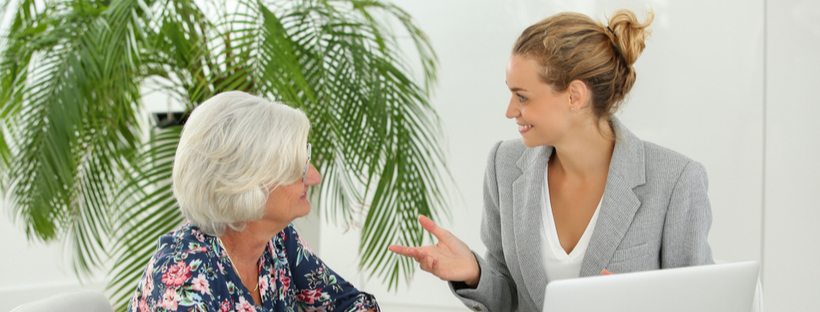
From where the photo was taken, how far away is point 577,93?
139 cm

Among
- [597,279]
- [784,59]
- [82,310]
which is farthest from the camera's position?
[784,59]

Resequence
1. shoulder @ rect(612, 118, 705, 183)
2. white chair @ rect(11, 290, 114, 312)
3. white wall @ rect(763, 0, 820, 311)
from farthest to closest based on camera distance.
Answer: white wall @ rect(763, 0, 820, 311), shoulder @ rect(612, 118, 705, 183), white chair @ rect(11, 290, 114, 312)

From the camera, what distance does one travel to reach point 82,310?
1105mm

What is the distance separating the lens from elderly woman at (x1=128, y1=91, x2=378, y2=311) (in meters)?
1.10

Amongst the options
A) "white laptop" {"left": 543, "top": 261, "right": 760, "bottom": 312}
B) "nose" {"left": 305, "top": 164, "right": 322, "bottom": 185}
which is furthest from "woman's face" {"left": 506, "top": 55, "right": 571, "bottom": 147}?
"white laptop" {"left": 543, "top": 261, "right": 760, "bottom": 312}

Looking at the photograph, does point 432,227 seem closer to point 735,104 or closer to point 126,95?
point 126,95

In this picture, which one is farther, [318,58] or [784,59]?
[784,59]

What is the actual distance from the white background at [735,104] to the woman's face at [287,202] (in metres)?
1.69

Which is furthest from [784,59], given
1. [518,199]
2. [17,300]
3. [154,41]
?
[17,300]

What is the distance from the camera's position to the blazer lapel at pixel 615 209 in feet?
4.39

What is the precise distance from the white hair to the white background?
177cm

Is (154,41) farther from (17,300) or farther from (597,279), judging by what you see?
(17,300)

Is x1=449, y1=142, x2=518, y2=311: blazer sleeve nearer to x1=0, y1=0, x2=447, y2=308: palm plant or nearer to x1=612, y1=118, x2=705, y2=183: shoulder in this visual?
x1=612, y1=118, x2=705, y2=183: shoulder

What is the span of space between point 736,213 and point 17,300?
12.2 ft
